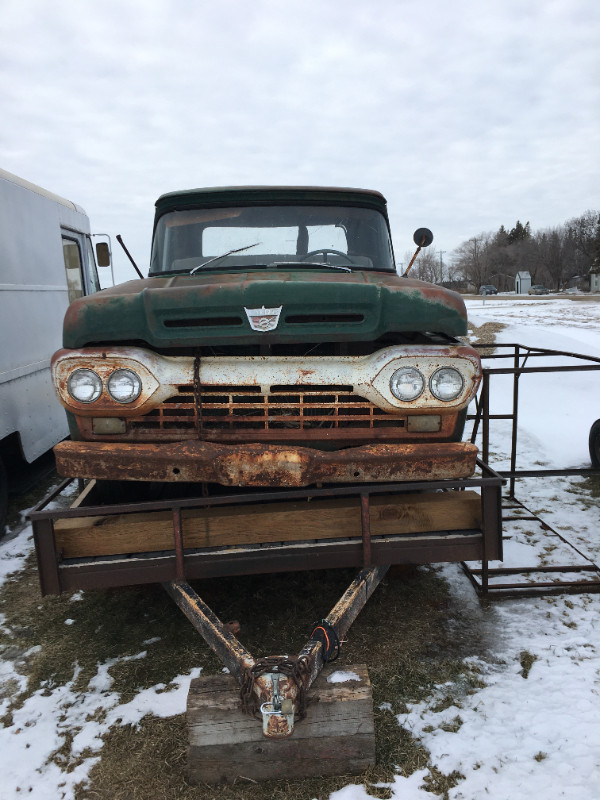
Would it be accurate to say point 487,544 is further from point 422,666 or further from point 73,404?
point 73,404

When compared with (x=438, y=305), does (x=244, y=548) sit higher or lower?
lower

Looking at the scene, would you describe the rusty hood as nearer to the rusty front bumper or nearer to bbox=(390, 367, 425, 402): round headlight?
A: bbox=(390, 367, 425, 402): round headlight

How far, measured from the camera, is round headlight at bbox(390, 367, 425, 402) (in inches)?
113

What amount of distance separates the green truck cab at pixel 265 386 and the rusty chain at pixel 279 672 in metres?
0.81

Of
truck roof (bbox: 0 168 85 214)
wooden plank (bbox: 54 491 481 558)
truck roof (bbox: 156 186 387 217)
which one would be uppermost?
truck roof (bbox: 0 168 85 214)

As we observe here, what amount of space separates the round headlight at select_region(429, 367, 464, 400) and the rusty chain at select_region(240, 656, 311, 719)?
1.40m

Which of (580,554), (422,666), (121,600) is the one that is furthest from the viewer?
(580,554)

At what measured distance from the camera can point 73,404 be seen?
2.91m

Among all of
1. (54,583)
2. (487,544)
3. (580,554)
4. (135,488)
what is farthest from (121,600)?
(580,554)

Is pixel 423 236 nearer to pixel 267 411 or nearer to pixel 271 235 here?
pixel 271 235

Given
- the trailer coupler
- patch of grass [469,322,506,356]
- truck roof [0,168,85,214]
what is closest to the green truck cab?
the trailer coupler

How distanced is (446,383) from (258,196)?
222cm

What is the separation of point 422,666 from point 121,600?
207 centimetres

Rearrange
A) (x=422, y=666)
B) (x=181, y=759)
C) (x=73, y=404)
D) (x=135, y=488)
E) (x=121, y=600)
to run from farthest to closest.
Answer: (x=121, y=600)
(x=135, y=488)
(x=422, y=666)
(x=73, y=404)
(x=181, y=759)
